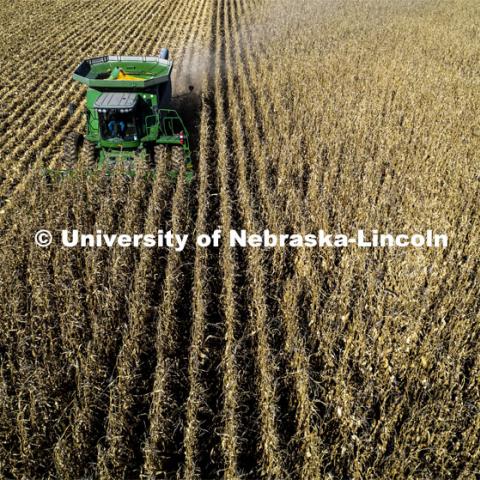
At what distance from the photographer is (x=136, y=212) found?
7.18 meters

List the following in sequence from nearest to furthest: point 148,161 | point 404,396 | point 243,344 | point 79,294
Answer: point 404,396, point 243,344, point 79,294, point 148,161

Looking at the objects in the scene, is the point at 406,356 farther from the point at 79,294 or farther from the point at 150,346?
the point at 79,294

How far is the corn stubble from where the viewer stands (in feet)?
13.3

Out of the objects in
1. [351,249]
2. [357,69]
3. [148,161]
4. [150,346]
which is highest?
[357,69]

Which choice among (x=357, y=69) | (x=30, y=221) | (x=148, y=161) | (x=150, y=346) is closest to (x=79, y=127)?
(x=148, y=161)

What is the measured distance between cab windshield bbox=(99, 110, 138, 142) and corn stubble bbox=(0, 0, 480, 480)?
0.70m

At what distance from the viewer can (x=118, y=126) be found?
27.2 ft

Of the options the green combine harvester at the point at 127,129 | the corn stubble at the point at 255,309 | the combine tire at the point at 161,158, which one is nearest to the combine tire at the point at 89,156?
the green combine harvester at the point at 127,129

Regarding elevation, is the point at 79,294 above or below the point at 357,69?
below

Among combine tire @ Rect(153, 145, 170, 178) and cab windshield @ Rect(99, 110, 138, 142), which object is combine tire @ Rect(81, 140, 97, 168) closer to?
cab windshield @ Rect(99, 110, 138, 142)

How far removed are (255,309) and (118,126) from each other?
4738 mm

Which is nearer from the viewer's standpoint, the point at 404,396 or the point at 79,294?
the point at 404,396

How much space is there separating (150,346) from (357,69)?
12.4 m

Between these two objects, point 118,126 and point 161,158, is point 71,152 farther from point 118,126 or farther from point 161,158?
point 161,158
